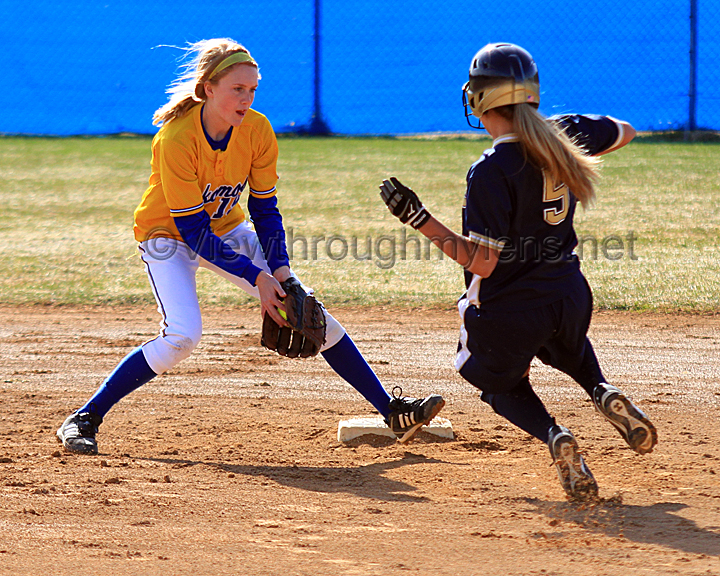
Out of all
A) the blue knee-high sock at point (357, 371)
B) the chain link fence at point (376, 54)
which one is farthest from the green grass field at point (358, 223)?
the blue knee-high sock at point (357, 371)

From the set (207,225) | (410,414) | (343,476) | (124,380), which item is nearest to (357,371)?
(410,414)

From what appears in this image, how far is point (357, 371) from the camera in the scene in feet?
11.9

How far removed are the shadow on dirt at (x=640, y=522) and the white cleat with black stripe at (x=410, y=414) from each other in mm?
635

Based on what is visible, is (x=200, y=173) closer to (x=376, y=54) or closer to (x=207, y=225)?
(x=207, y=225)

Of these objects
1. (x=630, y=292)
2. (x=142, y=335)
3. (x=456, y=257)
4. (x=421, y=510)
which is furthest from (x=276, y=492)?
(x=630, y=292)

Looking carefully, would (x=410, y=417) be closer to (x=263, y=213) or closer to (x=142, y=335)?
(x=263, y=213)

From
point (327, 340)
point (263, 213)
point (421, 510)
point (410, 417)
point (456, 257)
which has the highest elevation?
point (263, 213)

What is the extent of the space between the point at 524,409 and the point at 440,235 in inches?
28.6

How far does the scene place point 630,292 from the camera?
6.69m

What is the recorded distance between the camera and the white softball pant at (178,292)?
3.47 metres

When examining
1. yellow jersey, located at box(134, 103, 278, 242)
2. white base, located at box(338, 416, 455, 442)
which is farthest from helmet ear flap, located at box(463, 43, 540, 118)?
white base, located at box(338, 416, 455, 442)

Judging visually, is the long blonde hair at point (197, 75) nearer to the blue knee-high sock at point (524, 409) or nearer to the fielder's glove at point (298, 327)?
the fielder's glove at point (298, 327)

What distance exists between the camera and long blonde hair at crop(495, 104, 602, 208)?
2.56m

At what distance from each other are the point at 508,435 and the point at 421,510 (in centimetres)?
104
